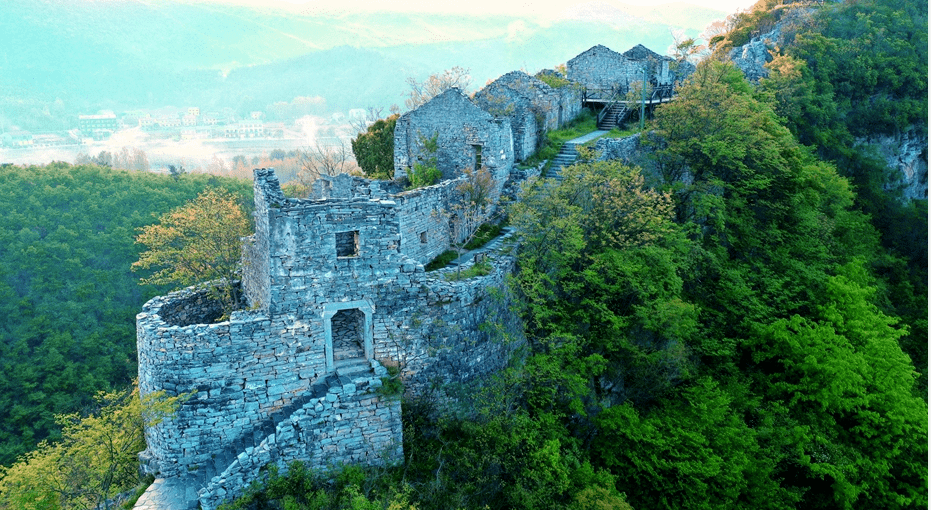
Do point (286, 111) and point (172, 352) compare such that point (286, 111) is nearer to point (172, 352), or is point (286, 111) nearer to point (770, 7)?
point (770, 7)

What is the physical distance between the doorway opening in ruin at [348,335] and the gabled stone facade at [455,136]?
7976 mm

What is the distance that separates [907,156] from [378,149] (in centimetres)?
3199

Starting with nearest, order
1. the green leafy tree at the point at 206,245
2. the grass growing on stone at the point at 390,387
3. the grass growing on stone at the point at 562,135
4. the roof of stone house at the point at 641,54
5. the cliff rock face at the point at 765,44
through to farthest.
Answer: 1. the grass growing on stone at the point at 390,387
2. the green leafy tree at the point at 206,245
3. the grass growing on stone at the point at 562,135
4. the roof of stone house at the point at 641,54
5. the cliff rock face at the point at 765,44

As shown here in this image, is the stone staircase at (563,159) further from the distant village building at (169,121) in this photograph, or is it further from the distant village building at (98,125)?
the distant village building at (169,121)

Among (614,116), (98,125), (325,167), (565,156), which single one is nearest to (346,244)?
(565,156)

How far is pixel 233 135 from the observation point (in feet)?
408

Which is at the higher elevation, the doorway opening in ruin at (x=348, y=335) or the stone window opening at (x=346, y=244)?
the stone window opening at (x=346, y=244)

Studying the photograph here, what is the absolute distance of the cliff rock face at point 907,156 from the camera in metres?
41.1

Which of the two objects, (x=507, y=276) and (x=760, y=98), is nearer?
(x=507, y=276)

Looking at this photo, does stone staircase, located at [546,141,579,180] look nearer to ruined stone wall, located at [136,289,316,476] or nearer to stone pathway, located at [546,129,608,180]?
stone pathway, located at [546,129,608,180]

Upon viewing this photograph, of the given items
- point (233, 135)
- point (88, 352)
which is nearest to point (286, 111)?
point (233, 135)

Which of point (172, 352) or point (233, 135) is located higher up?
point (233, 135)

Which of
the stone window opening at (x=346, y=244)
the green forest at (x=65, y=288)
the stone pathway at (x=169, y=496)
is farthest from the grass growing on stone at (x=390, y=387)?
the green forest at (x=65, y=288)

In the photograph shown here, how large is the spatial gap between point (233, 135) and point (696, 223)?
112m
